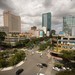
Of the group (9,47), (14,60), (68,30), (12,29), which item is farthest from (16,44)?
(12,29)

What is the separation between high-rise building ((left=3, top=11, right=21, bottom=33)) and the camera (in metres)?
142

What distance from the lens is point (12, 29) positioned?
149 meters

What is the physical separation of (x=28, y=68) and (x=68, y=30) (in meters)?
98.6

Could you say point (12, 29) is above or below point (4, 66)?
above

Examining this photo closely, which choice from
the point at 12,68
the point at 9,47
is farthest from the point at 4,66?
the point at 9,47

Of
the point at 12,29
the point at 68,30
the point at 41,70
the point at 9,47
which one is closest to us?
the point at 41,70

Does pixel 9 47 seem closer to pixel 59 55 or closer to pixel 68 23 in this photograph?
A: pixel 59 55


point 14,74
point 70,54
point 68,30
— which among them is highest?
point 68,30

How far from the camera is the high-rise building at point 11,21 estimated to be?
14157cm

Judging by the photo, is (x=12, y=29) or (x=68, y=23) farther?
(x=12, y=29)

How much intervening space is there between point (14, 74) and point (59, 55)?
14252 mm

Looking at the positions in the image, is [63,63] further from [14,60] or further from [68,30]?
[68,30]

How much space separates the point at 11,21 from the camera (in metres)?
145

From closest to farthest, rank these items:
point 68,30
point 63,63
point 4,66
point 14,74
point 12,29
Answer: point 14,74 → point 4,66 → point 63,63 → point 68,30 → point 12,29
